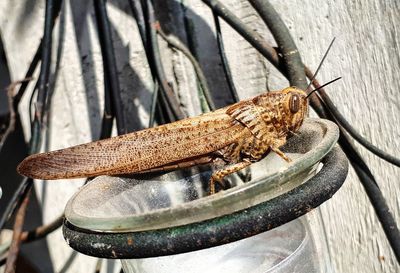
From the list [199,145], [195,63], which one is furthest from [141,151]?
[195,63]

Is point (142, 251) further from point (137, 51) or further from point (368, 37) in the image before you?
point (137, 51)

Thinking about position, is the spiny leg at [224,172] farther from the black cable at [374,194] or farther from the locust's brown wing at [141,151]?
the black cable at [374,194]

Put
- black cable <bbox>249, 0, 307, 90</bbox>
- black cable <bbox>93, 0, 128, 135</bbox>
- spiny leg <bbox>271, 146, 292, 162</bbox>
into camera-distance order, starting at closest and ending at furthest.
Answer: spiny leg <bbox>271, 146, 292, 162</bbox>, black cable <bbox>249, 0, 307, 90</bbox>, black cable <bbox>93, 0, 128, 135</bbox>

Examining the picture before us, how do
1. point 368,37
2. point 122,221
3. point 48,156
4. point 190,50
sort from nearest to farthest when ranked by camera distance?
point 122,221 < point 48,156 < point 368,37 < point 190,50

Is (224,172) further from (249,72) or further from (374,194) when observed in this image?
(249,72)

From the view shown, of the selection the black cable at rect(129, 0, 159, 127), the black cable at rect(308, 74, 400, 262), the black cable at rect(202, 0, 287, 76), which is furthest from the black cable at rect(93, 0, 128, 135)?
the black cable at rect(308, 74, 400, 262)

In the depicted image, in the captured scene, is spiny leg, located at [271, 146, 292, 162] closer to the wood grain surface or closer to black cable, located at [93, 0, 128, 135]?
the wood grain surface

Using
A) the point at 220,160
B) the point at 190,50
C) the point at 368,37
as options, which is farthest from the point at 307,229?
the point at 190,50

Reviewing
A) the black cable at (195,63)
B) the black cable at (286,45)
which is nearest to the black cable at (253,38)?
the black cable at (286,45)
